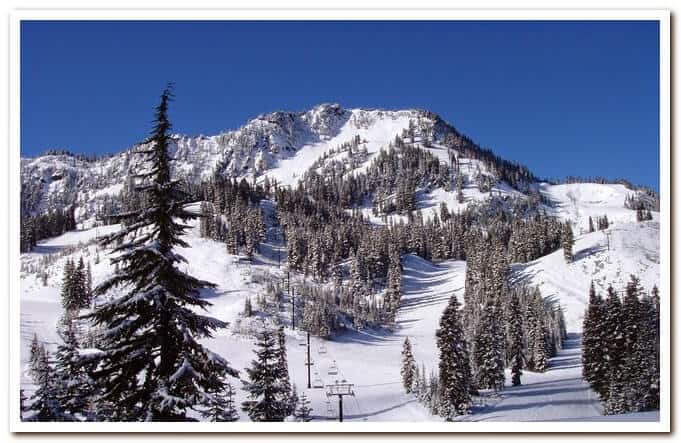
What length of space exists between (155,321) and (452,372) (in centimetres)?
3295

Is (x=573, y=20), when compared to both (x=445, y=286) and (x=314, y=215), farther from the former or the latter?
(x=314, y=215)

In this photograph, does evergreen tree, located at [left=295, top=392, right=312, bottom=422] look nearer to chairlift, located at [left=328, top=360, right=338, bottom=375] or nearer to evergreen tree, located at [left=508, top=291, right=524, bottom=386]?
chairlift, located at [left=328, top=360, right=338, bottom=375]

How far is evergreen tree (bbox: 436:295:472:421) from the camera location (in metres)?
38.5

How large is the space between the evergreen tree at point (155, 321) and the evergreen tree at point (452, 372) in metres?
29.8

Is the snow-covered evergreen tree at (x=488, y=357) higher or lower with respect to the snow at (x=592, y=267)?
lower

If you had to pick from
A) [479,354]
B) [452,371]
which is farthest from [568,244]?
[452,371]

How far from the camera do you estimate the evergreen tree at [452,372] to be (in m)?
38.5

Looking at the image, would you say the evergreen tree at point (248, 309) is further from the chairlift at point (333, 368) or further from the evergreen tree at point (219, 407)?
the evergreen tree at point (219, 407)

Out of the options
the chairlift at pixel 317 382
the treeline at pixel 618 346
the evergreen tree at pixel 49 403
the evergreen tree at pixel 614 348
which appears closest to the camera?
the evergreen tree at pixel 49 403

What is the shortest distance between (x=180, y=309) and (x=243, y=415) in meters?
30.2

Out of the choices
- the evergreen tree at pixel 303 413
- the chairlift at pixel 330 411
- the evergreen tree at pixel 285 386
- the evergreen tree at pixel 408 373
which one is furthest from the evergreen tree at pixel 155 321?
the evergreen tree at pixel 408 373

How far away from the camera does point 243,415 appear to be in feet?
125

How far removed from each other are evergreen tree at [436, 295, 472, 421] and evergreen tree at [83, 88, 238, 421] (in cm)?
2975
